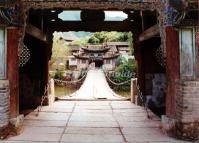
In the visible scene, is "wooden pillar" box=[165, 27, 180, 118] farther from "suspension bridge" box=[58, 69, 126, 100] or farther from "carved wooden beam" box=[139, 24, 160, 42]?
"suspension bridge" box=[58, 69, 126, 100]

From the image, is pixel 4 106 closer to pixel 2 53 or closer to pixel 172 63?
pixel 2 53

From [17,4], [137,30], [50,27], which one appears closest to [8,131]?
[17,4]

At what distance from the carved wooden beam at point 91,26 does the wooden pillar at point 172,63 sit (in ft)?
16.8

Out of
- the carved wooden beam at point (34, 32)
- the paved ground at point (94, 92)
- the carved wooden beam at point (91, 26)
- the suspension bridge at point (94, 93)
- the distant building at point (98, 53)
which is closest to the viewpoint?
the carved wooden beam at point (34, 32)

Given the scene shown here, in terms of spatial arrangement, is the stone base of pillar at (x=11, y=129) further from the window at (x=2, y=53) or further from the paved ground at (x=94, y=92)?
the paved ground at (x=94, y=92)

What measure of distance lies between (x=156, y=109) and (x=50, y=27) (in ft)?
14.9

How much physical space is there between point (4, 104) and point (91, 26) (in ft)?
19.9

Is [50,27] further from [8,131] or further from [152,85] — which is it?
[8,131]

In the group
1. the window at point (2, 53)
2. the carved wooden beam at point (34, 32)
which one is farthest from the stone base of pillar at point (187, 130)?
the carved wooden beam at point (34, 32)

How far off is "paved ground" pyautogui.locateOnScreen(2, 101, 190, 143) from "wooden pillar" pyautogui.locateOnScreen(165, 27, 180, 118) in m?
0.67

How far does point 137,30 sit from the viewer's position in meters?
12.8

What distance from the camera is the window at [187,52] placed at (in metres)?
7.49

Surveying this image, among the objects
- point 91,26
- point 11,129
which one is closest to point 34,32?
point 91,26

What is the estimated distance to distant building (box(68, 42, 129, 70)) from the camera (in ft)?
169
